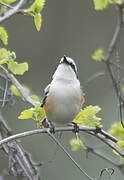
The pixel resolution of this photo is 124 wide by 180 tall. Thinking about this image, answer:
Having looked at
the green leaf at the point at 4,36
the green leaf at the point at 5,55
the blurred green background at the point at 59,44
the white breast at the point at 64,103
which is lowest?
the blurred green background at the point at 59,44

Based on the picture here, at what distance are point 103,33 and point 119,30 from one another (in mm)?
4502

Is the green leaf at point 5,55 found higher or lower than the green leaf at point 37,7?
lower

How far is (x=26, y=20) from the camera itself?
726 cm

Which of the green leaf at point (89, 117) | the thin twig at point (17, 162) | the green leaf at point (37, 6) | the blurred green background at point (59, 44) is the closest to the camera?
Result: the green leaf at point (89, 117)

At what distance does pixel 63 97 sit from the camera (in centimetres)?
263

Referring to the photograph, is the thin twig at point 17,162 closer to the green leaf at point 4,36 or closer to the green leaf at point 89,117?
the green leaf at point 89,117

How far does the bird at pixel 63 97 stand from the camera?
2.60m

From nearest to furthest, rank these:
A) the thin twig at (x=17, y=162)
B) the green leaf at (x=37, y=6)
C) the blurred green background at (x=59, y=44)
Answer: the green leaf at (x=37, y=6)
the thin twig at (x=17, y=162)
the blurred green background at (x=59, y=44)

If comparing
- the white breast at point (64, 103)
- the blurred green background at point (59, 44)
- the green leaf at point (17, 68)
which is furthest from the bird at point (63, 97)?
the blurred green background at point (59, 44)

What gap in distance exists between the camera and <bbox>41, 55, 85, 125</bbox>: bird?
2.60 meters

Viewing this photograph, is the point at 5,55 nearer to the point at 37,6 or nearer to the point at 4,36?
the point at 4,36

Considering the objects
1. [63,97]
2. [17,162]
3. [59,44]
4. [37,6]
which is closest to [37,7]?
[37,6]

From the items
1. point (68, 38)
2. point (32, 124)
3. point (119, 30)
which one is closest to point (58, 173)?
point (32, 124)

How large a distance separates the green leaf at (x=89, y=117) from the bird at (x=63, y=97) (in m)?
0.08
